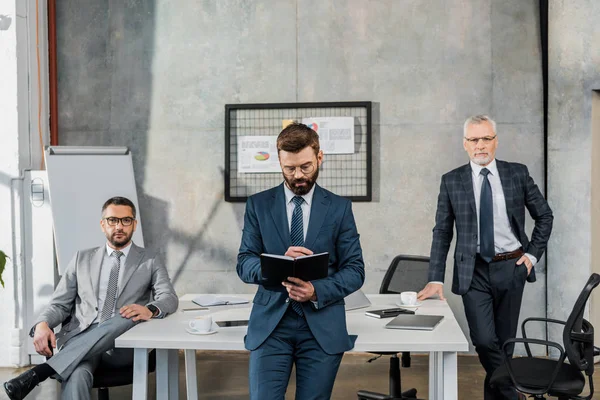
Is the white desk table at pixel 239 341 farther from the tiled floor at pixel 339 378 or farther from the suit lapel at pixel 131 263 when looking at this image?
the tiled floor at pixel 339 378

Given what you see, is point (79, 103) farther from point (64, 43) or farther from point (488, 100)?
point (488, 100)

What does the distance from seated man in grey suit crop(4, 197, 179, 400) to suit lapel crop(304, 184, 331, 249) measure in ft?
3.60

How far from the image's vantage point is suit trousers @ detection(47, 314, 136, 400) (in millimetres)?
3266

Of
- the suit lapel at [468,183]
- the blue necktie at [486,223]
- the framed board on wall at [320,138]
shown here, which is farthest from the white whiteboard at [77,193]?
the blue necktie at [486,223]

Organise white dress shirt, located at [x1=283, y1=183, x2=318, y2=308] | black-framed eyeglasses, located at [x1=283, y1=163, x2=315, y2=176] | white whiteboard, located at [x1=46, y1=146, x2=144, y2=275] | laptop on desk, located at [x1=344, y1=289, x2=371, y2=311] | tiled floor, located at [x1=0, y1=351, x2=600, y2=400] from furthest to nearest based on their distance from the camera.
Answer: white whiteboard, located at [x1=46, y1=146, x2=144, y2=275] → tiled floor, located at [x1=0, y1=351, x2=600, y2=400] → laptop on desk, located at [x1=344, y1=289, x2=371, y2=311] → white dress shirt, located at [x1=283, y1=183, x2=318, y2=308] → black-framed eyeglasses, located at [x1=283, y1=163, x2=315, y2=176]

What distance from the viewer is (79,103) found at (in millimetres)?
6023

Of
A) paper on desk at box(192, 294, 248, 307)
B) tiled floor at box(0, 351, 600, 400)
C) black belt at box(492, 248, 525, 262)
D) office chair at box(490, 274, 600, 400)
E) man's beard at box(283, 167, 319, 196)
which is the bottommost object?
tiled floor at box(0, 351, 600, 400)

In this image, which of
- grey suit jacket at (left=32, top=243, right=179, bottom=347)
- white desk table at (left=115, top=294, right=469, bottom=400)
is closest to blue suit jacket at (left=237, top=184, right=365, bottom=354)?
white desk table at (left=115, top=294, right=469, bottom=400)

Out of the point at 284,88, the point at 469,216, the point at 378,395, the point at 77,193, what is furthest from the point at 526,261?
the point at 77,193

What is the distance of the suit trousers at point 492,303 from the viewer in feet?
12.4

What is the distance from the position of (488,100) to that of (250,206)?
344 cm

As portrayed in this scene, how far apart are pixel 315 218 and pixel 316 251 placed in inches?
4.8

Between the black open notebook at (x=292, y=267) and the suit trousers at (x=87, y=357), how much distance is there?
44.0 inches

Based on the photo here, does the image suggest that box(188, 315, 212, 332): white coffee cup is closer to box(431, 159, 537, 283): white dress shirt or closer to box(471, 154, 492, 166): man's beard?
box(431, 159, 537, 283): white dress shirt
